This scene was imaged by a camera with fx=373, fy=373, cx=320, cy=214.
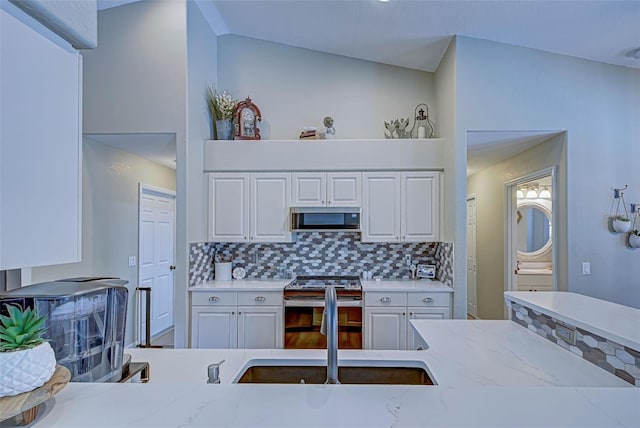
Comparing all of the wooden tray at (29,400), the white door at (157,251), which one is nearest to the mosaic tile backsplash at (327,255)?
the white door at (157,251)

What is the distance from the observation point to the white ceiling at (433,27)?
307 centimetres

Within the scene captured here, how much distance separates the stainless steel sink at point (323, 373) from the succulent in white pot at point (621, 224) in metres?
2.99

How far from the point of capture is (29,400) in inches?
29.7

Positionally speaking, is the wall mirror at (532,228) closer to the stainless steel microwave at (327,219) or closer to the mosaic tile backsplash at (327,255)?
the mosaic tile backsplash at (327,255)

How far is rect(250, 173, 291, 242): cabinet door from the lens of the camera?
4.10 m

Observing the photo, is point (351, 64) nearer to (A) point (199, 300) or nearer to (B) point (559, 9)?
(B) point (559, 9)

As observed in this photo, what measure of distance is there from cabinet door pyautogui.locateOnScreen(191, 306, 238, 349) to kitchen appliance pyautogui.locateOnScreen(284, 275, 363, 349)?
567mm

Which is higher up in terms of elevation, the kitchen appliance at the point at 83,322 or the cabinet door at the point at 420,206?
the cabinet door at the point at 420,206

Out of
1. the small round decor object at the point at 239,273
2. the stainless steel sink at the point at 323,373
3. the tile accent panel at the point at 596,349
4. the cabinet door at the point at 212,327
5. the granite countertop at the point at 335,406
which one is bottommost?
the cabinet door at the point at 212,327

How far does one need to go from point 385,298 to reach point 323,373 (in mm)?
2113

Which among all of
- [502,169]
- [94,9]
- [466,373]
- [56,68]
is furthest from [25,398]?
[502,169]

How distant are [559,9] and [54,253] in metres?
3.75

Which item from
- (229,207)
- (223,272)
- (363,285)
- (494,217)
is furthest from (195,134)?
(494,217)

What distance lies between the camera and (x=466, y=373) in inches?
59.1
